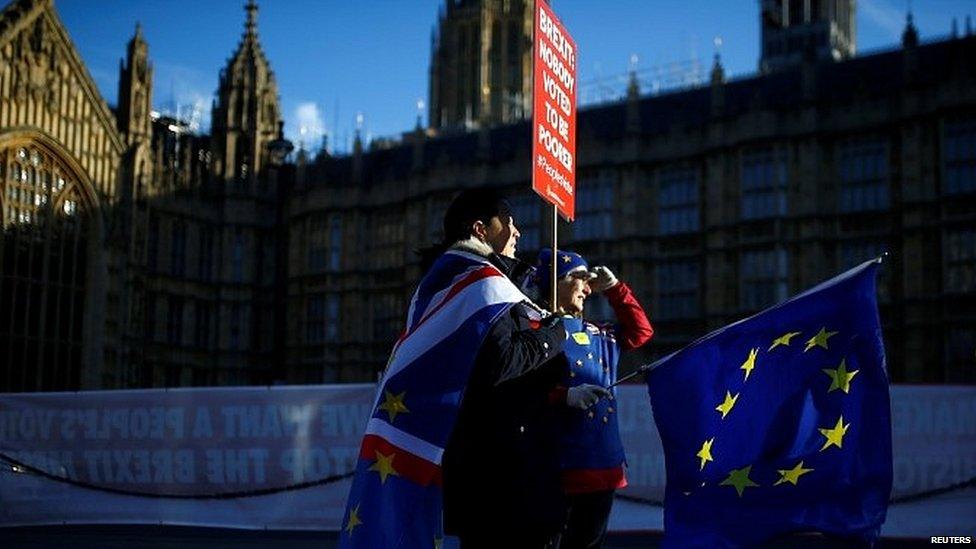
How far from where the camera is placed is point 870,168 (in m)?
30.4

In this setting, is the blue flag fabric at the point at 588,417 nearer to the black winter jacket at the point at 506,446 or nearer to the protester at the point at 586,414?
the protester at the point at 586,414

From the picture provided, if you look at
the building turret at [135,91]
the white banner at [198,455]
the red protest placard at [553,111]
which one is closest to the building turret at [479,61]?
the building turret at [135,91]

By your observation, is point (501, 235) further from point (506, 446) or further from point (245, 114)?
point (245, 114)

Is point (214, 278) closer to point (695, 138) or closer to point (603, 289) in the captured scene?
point (695, 138)

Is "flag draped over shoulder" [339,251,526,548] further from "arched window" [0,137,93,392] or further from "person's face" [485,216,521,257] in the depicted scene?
"arched window" [0,137,93,392]

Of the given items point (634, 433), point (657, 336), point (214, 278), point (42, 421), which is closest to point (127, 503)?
point (42, 421)

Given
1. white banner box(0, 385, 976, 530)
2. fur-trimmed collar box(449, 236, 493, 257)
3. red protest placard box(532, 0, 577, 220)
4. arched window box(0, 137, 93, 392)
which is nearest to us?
fur-trimmed collar box(449, 236, 493, 257)

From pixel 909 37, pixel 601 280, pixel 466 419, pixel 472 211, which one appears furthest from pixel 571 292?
pixel 909 37

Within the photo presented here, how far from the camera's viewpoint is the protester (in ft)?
18.0

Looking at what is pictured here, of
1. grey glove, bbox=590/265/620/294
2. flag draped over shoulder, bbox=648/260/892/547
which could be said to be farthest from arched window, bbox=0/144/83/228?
flag draped over shoulder, bbox=648/260/892/547

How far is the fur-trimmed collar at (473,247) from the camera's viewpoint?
4980 mm

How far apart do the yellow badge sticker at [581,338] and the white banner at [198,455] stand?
6547mm

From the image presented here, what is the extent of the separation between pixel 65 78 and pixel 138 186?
3722 millimetres

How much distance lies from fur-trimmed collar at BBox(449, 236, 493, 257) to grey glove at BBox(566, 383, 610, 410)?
721 millimetres
